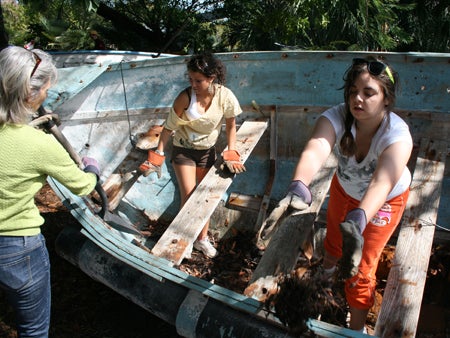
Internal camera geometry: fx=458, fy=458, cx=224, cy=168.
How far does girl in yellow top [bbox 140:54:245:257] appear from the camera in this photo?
10.6ft

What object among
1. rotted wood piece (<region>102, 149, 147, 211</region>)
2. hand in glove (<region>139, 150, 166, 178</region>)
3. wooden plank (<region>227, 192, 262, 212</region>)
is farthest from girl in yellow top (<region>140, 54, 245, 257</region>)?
wooden plank (<region>227, 192, 262, 212</region>)

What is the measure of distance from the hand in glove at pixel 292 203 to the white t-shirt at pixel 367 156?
42cm

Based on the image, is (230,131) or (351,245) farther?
(230,131)

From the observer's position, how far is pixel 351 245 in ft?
5.62

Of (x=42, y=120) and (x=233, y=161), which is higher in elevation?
(x=233, y=161)

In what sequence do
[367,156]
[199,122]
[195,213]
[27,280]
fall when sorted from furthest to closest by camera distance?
1. [199,122]
2. [195,213]
3. [367,156]
4. [27,280]

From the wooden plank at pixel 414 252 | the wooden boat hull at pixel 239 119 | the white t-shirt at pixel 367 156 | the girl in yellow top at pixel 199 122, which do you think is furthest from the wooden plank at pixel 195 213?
the wooden plank at pixel 414 252

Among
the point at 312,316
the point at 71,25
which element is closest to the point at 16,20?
the point at 71,25

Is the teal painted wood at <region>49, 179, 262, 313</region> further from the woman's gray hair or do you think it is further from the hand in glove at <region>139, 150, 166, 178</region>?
the woman's gray hair

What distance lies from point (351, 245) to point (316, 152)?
58cm

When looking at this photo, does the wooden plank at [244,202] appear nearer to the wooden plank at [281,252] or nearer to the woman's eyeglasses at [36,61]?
the wooden plank at [281,252]

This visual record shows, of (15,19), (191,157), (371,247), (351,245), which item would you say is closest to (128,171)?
(191,157)

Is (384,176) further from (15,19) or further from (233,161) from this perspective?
(15,19)

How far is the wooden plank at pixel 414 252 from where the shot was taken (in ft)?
7.34
